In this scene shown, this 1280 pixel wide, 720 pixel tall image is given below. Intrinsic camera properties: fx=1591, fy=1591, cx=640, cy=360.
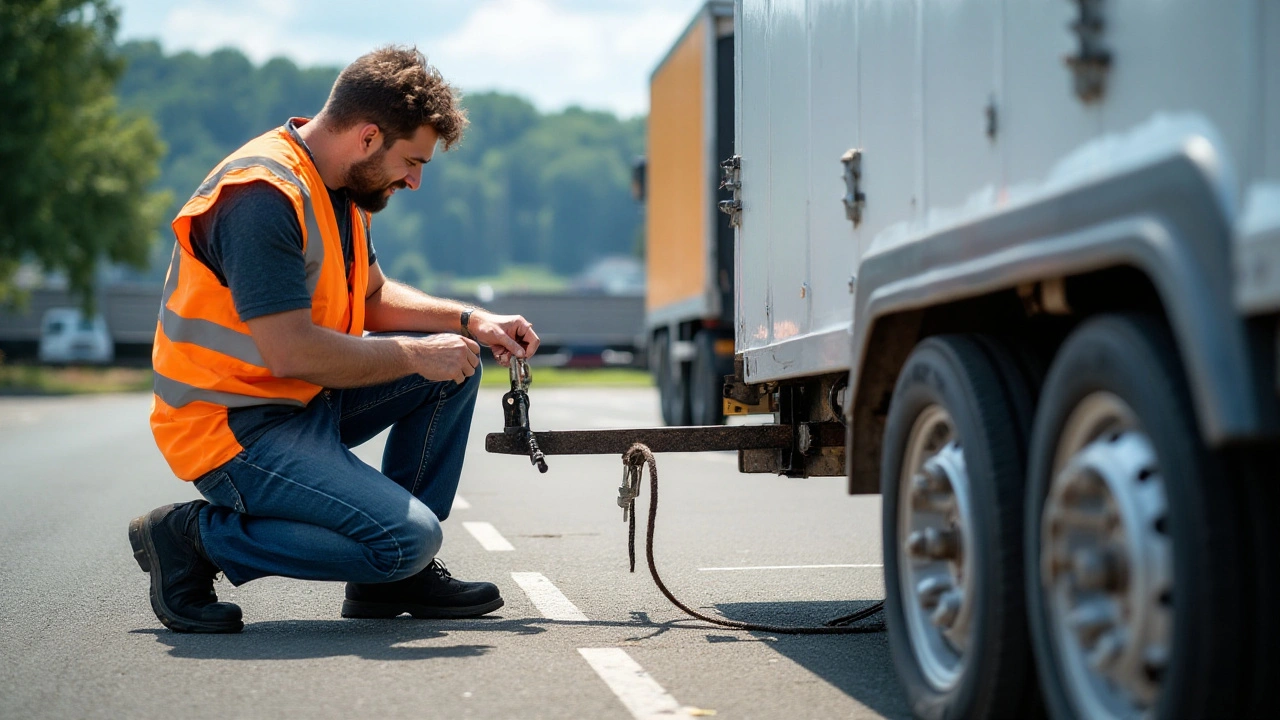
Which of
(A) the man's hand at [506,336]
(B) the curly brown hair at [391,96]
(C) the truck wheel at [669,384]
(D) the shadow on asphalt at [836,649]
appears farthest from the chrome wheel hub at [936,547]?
(C) the truck wheel at [669,384]

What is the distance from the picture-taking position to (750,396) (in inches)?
217

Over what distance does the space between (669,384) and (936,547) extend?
551 inches

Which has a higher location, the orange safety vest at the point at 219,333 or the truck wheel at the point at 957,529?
the orange safety vest at the point at 219,333

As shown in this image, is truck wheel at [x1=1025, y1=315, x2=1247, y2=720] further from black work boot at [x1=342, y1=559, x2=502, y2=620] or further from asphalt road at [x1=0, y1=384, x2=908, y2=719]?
black work boot at [x1=342, y1=559, x2=502, y2=620]

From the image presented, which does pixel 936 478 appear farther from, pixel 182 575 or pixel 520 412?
pixel 182 575

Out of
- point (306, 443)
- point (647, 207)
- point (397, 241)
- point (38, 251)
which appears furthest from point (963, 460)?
point (397, 241)

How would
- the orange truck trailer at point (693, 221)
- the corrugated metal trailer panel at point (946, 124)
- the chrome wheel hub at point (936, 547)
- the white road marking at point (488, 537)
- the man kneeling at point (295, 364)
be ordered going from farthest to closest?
the orange truck trailer at point (693, 221), the white road marking at point (488, 537), the man kneeling at point (295, 364), the chrome wheel hub at point (936, 547), the corrugated metal trailer panel at point (946, 124)

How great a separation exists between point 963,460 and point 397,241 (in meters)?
186

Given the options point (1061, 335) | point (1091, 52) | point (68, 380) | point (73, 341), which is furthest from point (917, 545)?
point (73, 341)

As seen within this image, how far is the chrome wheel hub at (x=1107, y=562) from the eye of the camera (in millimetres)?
2383

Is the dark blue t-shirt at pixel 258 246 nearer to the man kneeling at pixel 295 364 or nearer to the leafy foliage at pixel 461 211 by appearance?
the man kneeling at pixel 295 364

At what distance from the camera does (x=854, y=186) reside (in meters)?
3.89

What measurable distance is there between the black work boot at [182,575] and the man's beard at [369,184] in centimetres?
101

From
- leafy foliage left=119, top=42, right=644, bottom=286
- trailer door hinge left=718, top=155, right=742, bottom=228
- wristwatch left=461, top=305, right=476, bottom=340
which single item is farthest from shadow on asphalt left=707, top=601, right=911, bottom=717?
leafy foliage left=119, top=42, right=644, bottom=286
